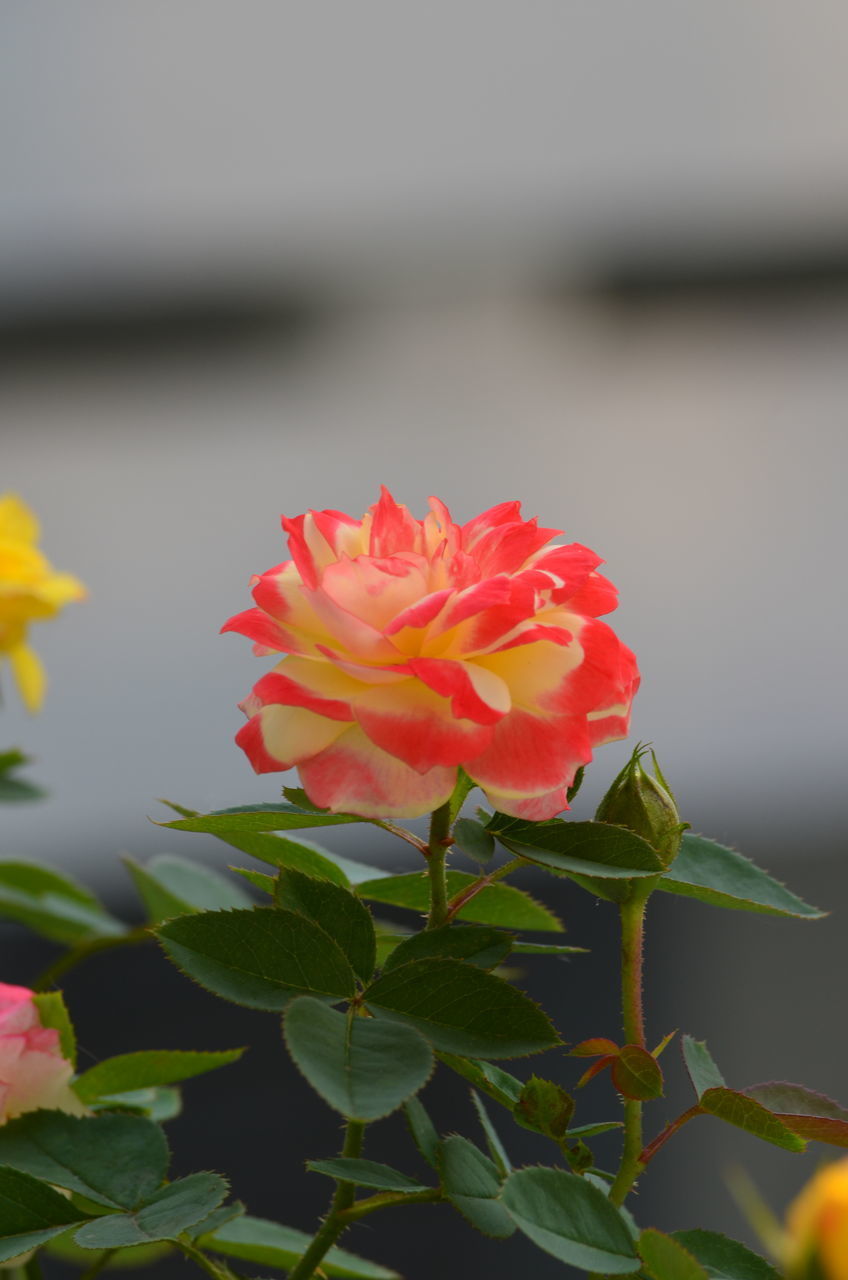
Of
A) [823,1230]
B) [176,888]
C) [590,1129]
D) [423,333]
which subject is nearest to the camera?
[823,1230]

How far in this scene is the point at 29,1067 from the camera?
11.2 inches

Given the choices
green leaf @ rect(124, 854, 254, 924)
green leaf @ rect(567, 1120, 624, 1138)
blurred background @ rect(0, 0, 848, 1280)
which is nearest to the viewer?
green leaf @ rect(567, 1120, 624, 1138)

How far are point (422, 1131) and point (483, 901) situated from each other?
0.18ft

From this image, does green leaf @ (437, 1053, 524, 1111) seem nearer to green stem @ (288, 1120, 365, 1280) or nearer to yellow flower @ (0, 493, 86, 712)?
green stem @ (288, 1120, 365, 1280)

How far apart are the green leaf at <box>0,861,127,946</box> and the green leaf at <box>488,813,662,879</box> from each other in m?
0.28

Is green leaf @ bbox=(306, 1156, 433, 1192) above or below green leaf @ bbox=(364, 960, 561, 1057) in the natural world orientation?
below

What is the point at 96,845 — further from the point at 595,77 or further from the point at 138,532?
the point at 595,77

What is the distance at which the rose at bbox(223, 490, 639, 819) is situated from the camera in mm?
231

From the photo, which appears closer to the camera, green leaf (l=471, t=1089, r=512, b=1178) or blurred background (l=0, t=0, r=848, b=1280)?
green leaf (l=471, t=1089, r=512, b=1178)

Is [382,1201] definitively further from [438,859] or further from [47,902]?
[47,902]

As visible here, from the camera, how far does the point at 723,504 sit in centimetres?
158

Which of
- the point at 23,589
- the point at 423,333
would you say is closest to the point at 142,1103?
the point at 23,589

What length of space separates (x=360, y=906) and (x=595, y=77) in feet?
4.98

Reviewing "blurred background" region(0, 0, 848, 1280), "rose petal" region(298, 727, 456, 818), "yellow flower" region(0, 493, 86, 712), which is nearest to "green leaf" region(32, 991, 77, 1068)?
"rose petal" region(298, 727, 456, 818)
